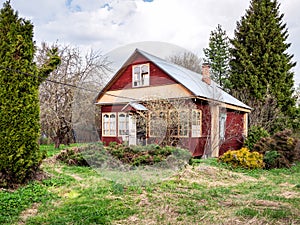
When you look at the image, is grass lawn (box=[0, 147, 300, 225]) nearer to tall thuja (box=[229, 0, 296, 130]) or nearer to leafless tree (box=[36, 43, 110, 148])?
leafless tree (box=[36, 43, 110, 148])

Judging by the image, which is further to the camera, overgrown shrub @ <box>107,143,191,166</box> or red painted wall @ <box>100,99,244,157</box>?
red painted wall @ <box>100,99,244,157</box>

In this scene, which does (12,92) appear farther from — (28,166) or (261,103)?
(261,103)

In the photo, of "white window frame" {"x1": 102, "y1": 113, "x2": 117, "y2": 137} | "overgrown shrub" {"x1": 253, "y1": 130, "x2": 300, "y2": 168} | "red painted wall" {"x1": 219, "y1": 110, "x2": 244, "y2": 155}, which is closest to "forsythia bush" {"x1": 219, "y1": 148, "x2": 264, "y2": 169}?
"overgrown shrub" {"x1": 253, "y1": 130, "x2": 300, "y2": 168}

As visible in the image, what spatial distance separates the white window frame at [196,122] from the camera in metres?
10.6

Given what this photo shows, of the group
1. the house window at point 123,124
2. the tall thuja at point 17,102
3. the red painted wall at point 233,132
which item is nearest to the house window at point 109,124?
the house window at point 123,124

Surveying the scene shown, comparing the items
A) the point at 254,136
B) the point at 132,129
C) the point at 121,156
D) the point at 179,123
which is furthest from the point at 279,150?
the point at 132,129

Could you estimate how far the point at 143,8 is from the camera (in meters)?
7.50

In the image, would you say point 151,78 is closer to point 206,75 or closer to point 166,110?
point 166,110

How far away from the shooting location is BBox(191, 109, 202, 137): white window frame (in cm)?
1056

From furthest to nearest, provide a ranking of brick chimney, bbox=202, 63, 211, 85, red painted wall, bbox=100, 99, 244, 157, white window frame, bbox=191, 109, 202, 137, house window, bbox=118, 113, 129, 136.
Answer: brick chimney, bbox=202, 63, 211, 85, house window, bbox=118, 113, 129, 136, red painted wall, bbox=100, 99, 244, 157, white window frame, bbox=191, 109, 202, 137

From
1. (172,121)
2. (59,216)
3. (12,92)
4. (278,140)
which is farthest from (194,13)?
(59,216)

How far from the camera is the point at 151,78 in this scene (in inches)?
473

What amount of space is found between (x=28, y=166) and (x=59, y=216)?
6.60ft

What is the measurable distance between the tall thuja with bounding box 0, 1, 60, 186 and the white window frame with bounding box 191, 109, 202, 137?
645 centimetres
